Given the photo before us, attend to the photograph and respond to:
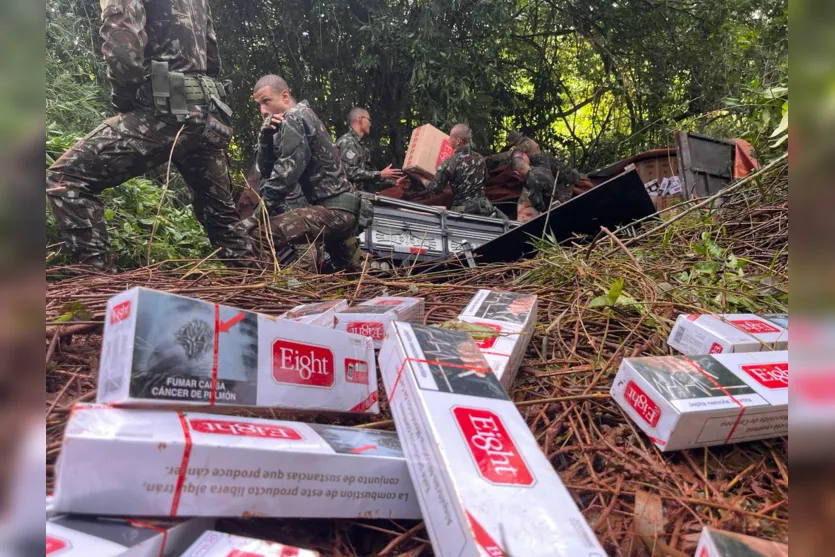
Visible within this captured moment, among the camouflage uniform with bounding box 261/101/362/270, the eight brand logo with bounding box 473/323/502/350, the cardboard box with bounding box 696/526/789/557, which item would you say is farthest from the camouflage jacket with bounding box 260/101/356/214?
the cardboard box with bounding box 696/526/789/557

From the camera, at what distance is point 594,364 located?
1646mm

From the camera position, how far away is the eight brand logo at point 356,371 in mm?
1307

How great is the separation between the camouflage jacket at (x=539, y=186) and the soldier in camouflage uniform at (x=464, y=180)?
1.78ft

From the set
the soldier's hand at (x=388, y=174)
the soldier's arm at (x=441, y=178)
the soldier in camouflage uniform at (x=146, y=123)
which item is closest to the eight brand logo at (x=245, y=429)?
the soldier in camouflage uniform at (x=146, y=123)

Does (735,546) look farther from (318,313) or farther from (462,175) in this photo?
(462,175)

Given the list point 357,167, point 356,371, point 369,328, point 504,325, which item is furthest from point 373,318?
point 357,167

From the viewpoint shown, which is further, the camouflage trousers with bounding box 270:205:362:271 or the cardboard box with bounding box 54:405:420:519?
the camouflage trousers with bounding box 270:205:362:271

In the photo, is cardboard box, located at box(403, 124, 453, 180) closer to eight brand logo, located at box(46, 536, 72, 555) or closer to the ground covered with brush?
the ground covered with brush

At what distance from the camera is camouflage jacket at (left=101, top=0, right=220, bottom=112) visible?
2.96 metres

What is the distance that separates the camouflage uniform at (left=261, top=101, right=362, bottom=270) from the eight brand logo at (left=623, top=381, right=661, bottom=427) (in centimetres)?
305

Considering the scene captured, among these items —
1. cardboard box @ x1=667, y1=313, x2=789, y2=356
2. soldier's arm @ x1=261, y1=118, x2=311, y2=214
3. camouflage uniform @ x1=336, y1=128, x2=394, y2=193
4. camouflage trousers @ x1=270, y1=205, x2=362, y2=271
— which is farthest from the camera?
camouflage uniform @ x1=336, y1=128, x2=394, y2=193

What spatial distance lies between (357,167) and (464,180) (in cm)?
148
